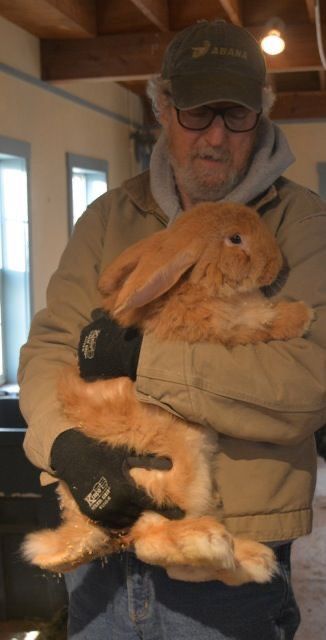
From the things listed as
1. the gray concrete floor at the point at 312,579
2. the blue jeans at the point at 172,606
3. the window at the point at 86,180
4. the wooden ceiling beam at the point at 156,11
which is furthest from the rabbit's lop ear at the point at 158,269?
the window at the point at 86,180

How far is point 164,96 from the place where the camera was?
2012 millimetres

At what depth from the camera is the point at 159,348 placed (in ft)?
5.14

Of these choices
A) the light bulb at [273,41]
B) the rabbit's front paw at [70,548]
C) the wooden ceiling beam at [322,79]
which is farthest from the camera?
the wooden ceiling beam at [322,79]

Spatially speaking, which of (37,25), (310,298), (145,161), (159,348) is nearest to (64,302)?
(159,348)

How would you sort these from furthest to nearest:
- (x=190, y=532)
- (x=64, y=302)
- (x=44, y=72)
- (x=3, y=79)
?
(x=44, y=72)
(x=3, y=79)
(x=64, y=302)
(x=190, y=532)

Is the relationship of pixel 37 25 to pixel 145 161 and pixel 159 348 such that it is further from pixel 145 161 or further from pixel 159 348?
pixel 159 348

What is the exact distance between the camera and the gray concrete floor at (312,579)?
A: 3738mm

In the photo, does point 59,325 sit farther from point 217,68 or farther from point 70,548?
point 217,68

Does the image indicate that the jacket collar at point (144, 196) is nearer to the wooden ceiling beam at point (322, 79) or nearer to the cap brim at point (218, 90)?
the cap brim at point (218, 90)

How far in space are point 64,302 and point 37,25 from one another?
14.4ft

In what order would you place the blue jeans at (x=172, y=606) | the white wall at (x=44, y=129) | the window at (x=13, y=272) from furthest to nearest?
the window at (x=13, y=272), the white wall at (x=44, y=129), the blue jeans at (x=172, y=606)

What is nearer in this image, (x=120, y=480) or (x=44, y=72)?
(x=120, y=480)

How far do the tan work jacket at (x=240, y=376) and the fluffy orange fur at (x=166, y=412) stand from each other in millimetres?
44

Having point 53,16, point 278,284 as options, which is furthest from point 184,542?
point 53,16
